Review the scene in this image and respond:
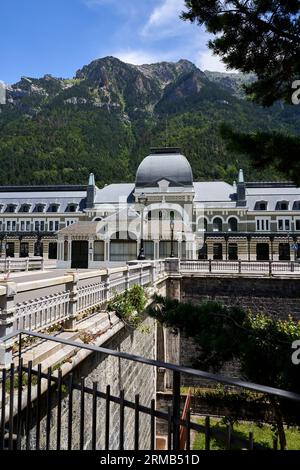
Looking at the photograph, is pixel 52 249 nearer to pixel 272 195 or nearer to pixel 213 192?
pixel 213 192

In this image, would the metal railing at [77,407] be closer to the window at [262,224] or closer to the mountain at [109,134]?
the window at [262,224]

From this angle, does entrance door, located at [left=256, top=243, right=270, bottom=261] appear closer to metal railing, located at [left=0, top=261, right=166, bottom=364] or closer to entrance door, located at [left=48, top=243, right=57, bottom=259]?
entrance door, located at [left=48, top=243, right=57, bottom=259]

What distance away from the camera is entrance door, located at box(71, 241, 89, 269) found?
31.6 m

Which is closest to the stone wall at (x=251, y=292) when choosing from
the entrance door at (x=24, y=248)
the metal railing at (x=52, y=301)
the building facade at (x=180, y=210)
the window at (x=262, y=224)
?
the metal railing at (x=52, y=301)

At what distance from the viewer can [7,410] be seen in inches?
147

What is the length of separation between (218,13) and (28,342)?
673 centimetres

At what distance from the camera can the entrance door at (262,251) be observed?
5062 cm

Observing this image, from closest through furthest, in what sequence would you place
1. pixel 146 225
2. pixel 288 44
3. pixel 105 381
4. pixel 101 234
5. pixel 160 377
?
pixel 288 44 → pixel 105 381 → pixel 160 377 → pixel 101 234 → pixel 146 225

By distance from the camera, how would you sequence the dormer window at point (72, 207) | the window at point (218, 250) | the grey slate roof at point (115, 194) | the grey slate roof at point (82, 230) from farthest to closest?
the dormer window at point (72, 207), the grey slate roof at point (115, 194), the window at point (218, 250), the grey slate roof at point (82, 230)

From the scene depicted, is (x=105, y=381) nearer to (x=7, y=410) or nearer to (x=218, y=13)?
(x=7, y=410)

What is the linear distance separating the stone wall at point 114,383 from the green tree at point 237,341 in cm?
167

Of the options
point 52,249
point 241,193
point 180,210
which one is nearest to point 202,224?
point 180,210

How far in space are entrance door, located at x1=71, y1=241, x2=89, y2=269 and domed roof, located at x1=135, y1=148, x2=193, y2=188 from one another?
24381 millimetres

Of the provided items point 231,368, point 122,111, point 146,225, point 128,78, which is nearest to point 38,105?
point 122,111
